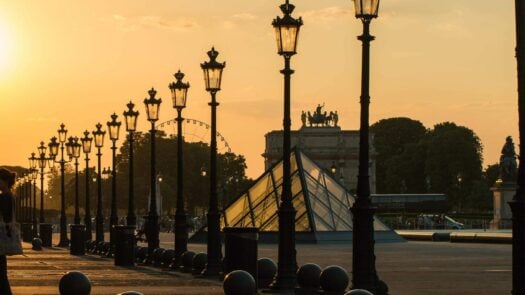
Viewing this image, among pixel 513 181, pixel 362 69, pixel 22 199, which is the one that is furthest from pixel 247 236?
pixel 22 199

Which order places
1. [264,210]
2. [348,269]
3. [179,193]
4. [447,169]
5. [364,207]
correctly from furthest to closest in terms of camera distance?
[447,169] < [264,210] < [179,193] < [348,269] < [364,207]

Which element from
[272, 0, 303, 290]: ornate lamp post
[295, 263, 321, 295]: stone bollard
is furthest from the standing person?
[272, 0, 303, 290]: ornate lamp post

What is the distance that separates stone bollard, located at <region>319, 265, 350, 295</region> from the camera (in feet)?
75.8

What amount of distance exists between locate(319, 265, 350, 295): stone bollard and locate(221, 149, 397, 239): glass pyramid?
45127mm

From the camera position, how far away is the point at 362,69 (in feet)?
71.7

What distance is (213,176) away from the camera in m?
33.5

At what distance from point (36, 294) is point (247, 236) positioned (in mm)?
3785

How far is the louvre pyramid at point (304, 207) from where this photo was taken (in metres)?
69.7

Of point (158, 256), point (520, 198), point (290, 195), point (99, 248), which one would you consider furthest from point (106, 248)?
point (520, 198)

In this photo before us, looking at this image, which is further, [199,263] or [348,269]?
[348,269]

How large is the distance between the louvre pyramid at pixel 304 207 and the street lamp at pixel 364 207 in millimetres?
46230

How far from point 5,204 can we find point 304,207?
5176 centimetres

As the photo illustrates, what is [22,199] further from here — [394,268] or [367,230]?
[367,230]

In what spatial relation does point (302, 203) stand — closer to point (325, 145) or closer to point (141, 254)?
point (141, 254)
